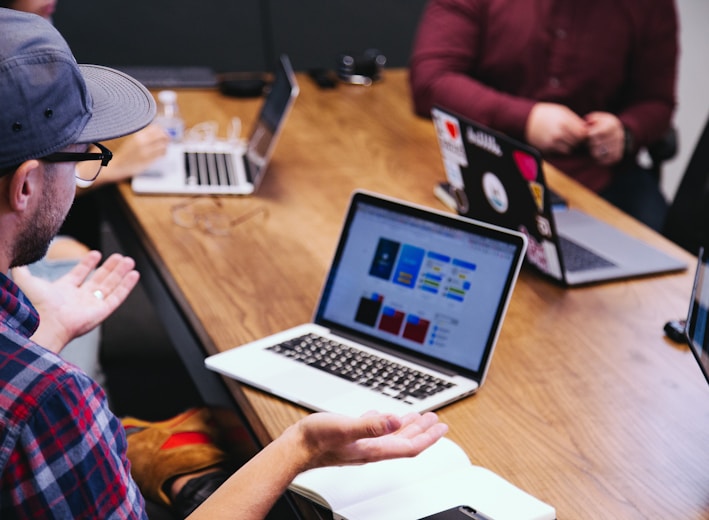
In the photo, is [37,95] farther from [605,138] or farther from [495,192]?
[605,138]

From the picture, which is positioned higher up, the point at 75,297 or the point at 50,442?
the point at 50,442

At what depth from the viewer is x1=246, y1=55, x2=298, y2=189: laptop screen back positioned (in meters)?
2.00

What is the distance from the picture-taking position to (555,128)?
2354mm

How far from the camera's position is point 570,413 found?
129 cm

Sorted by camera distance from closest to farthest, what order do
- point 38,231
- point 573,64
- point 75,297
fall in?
point 38,231 < point 75,297 < point 573,64

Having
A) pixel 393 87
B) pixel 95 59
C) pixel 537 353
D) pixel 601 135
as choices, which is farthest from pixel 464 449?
pixel 95 59

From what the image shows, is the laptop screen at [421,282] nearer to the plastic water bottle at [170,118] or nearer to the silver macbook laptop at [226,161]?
the silver macbook laptop at [226,161]

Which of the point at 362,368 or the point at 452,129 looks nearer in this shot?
the point at 362,368

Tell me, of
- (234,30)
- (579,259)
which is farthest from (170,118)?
(234,30)

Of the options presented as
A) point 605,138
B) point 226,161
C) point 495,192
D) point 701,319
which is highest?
point 701,319

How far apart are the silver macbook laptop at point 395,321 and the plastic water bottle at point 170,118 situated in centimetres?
93

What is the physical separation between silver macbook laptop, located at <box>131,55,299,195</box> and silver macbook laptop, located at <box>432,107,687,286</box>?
0.41 meters

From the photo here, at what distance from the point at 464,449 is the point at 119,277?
697 mm

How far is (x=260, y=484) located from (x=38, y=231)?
15.4 inches
